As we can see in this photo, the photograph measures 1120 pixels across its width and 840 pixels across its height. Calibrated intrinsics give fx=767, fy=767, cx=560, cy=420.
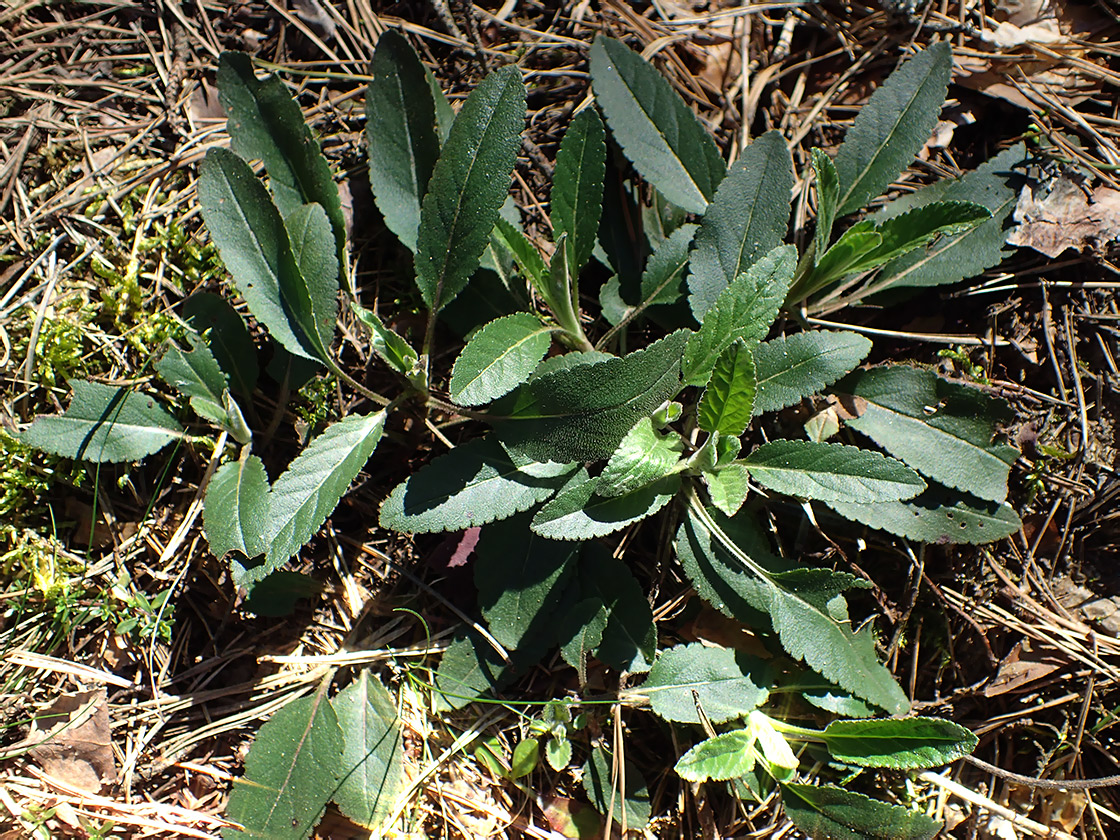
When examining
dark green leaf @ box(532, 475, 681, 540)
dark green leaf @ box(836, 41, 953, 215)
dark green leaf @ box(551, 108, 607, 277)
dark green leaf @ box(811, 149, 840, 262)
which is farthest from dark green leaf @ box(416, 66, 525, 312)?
dark green leaf @ box(836, 41, 953, 215)

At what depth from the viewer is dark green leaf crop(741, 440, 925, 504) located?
6.08 ft

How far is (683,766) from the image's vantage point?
1.89 m

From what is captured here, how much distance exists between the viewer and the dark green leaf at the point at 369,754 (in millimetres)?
2029

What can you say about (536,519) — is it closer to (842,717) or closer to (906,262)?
(842,717)

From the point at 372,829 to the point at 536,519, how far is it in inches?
39.2

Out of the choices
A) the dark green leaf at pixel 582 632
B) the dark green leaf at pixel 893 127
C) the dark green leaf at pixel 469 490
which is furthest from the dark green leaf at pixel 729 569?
the dark green leaf at pixel 893 127

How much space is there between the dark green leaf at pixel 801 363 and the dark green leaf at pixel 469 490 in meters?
0.57

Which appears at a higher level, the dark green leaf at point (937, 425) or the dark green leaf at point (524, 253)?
the dark green leaf at point (524, 253)

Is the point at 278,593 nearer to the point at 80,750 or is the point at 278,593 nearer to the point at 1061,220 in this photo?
the point at 80,750

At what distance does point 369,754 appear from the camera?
6.82ft

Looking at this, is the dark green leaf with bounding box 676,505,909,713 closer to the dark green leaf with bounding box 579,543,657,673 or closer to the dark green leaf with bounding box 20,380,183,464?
the dark green leaf with bounding box 579,543,657,673

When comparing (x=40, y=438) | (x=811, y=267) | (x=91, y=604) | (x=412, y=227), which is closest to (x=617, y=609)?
(x=811, y=267)

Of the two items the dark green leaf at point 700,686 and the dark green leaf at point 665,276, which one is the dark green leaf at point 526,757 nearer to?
the dark green leaf at point 700,686

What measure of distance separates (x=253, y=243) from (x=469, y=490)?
2.95ft
